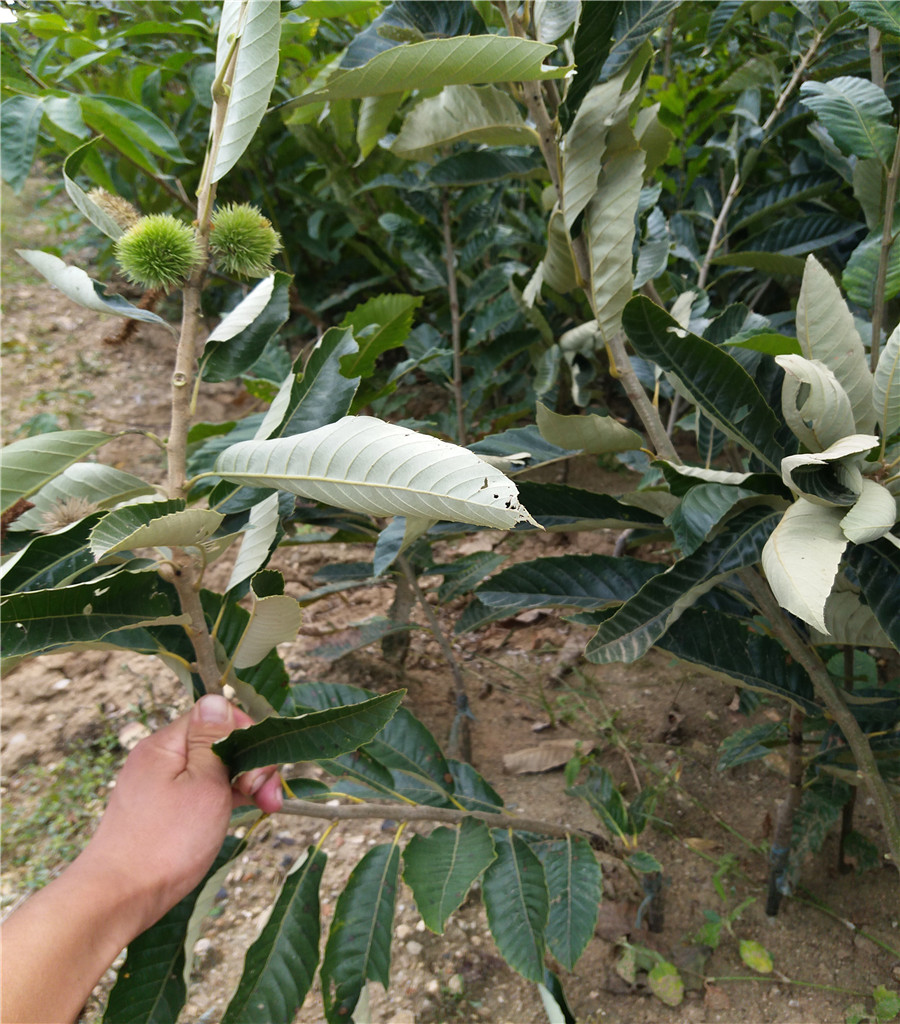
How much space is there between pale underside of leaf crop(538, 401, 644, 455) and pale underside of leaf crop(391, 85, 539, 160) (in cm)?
43

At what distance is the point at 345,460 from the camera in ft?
2.32

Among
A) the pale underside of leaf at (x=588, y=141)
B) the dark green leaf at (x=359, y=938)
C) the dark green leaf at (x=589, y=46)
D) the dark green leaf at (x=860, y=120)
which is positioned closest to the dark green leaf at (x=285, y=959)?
the dark green leaf at (x=359, y=938)

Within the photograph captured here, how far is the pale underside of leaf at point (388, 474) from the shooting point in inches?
25.0

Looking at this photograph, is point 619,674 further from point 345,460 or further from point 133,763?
point 345,460

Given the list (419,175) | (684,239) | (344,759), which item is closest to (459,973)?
(344,759)

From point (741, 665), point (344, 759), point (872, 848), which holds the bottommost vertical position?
point (872, 848)

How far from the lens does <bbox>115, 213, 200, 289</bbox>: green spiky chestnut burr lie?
0.85m

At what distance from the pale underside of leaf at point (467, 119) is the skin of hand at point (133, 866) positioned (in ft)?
2.82

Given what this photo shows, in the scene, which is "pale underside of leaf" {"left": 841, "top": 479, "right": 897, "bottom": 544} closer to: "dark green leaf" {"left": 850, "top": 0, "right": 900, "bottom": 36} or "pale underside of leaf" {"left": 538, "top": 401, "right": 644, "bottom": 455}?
"pale underside of leaf" {"left": 538, "top": 401, "right": 644, "bottom": 455}

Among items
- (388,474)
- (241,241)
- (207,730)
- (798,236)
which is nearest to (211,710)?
(207,730)

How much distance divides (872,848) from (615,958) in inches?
18.7

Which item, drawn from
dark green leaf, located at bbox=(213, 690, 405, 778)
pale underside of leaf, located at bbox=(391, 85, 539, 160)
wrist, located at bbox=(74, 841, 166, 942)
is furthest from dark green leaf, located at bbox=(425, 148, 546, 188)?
wrist, located at bbox=(74, 841, 166, 942)

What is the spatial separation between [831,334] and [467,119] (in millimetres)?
593

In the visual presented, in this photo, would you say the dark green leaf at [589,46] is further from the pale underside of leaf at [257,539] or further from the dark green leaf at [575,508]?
the pale underside of leaf at [257,539]
